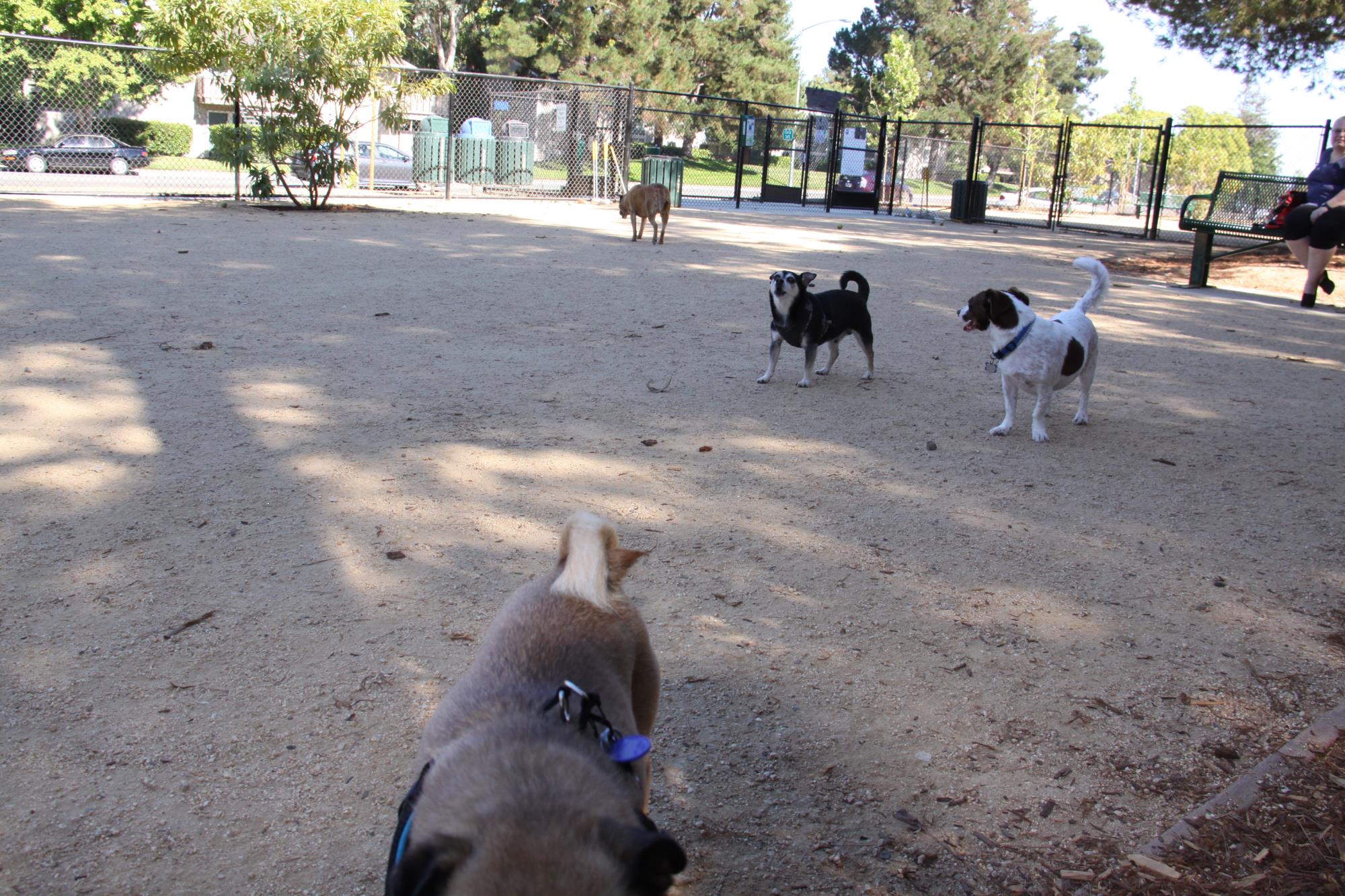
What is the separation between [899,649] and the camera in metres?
3.42

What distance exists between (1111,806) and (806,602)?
1.37 m

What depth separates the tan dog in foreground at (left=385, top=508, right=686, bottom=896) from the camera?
4.60 feet

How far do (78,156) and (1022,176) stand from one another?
30909 millimetres

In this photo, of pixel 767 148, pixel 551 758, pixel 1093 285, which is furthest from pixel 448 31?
pixel 551 758

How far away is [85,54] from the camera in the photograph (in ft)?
121

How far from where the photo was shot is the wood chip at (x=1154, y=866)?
2301 mm

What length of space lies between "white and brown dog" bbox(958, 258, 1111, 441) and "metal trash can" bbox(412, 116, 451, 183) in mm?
21016

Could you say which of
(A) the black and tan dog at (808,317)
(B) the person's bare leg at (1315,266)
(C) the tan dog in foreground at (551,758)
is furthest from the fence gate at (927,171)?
(C) the tan dog in foreground at (551,758)

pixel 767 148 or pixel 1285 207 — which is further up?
pixel 767 148

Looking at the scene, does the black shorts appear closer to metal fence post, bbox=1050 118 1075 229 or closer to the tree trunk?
metal fence post, bbox=1050 118 1075 229

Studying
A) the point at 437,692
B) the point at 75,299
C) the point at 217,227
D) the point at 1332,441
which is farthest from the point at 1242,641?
the point at 217,227

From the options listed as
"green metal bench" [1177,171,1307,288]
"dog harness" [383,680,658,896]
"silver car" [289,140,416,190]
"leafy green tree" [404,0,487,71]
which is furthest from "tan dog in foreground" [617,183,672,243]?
"leafy green tree" [404,0,487,71]

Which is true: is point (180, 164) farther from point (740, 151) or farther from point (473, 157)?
point (740, 151)

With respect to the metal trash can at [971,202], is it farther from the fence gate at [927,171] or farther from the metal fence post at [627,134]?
the metal fence post at [627,134]
